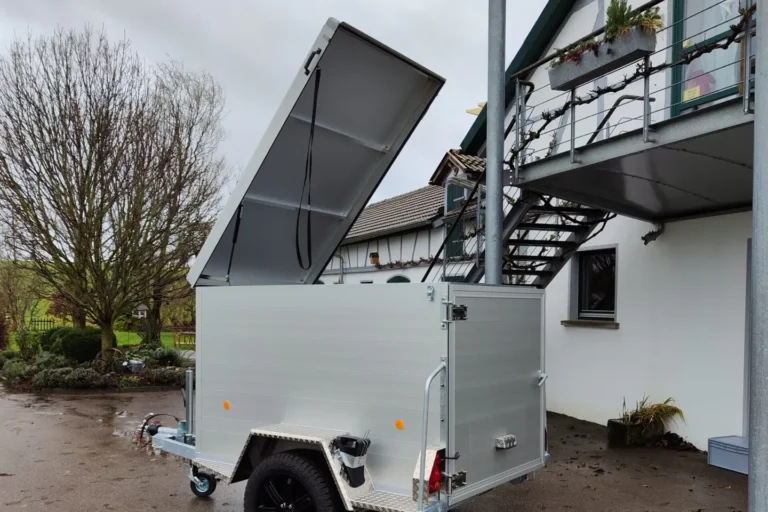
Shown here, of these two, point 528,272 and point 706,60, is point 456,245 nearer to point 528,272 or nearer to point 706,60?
point 528,272

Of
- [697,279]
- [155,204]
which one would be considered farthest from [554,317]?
[155,204]

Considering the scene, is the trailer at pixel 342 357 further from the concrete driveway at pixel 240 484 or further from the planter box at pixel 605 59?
Answer: the planter box at pixel 605 59

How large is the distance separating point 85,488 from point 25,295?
1665 centimetres

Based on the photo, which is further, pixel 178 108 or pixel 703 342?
pixel 178 108

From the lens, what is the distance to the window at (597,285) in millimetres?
9016

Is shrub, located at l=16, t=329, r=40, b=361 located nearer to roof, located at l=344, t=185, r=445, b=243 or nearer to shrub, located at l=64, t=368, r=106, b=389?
shrub, located at l=64, t=368, r=106, b=389

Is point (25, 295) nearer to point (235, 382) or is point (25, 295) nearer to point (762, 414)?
point (235, 382)

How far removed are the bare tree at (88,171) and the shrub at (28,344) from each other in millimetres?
2554

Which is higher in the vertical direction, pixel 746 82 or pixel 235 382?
pixel 746 82

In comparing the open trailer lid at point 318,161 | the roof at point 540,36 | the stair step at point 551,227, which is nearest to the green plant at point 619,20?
the open trailer lid at point 318,161

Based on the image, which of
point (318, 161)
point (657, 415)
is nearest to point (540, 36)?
point (657, 415)

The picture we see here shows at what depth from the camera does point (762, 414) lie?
3240 mm

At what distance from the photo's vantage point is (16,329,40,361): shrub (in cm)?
1627

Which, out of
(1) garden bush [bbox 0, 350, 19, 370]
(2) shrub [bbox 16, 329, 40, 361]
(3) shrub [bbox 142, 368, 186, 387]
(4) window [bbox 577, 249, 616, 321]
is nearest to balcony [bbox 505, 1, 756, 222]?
(4) window [bbox 577, 249, 616, 321]
